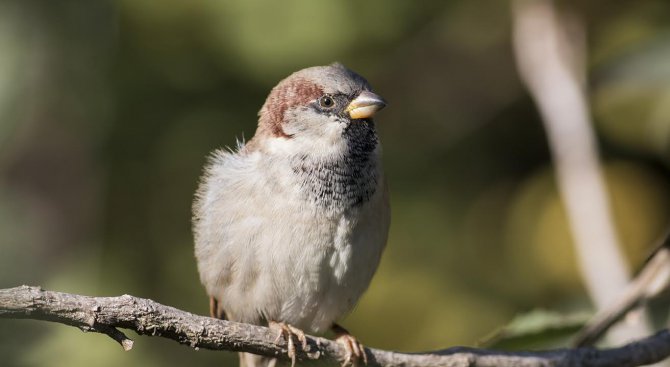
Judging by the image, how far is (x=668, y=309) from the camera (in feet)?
9.65

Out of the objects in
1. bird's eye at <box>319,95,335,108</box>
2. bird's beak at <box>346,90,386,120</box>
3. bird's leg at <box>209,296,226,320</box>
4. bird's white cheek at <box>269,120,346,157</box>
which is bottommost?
bird's leg at <box>209,296,226,320</box>

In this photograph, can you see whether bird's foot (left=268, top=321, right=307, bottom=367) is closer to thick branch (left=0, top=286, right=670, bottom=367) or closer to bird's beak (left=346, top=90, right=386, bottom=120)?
thick branch (left=0, top=286, right=670, bottom=367)

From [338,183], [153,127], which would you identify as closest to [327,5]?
[153,127]

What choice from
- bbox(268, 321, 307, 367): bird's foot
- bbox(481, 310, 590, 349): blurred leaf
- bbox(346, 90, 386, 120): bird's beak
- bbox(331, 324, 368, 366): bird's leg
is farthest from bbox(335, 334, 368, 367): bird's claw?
bbox(346, 90, 386, 120): bird's beak

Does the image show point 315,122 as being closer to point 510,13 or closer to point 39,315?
point 39,315

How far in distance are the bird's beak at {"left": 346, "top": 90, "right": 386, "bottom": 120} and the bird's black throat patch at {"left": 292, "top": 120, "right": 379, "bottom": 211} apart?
0.11 ft

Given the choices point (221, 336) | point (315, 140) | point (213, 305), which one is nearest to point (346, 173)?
point (315, 140)

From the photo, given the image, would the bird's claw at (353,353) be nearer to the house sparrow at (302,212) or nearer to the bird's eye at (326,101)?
the house sparrow at (302,212)

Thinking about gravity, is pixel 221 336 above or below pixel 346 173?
below

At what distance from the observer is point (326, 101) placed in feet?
10.2

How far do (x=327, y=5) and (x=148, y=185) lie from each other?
3.66 feet

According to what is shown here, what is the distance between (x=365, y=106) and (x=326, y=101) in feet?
0.47

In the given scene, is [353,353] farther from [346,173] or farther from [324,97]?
[324,97]

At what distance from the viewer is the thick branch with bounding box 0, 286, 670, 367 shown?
76.0 inches
